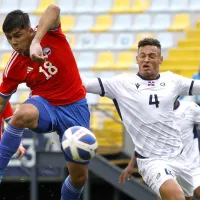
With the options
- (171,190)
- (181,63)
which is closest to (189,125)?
(171,190)

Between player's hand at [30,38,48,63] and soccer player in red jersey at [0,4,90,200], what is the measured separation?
3.0 inches

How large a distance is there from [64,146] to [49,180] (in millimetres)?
6431

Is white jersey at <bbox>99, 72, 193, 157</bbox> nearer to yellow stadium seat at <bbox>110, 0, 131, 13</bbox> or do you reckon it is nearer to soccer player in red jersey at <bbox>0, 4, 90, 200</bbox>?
soccer player in red jersey at <bbox>0, 4, 90, 200</bbox>

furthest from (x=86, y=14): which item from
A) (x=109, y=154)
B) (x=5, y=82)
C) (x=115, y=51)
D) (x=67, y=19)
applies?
(x=5, y=82)

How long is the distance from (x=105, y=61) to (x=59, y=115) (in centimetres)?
883

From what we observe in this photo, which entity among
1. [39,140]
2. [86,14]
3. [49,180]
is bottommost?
[49,180]

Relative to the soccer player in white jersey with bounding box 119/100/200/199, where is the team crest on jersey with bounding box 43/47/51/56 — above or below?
above

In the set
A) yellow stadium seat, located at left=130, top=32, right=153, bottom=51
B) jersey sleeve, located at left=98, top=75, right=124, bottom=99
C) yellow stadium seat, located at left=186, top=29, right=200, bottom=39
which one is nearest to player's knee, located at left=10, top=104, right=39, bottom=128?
jersey sleeve, located at left=98, top=75, right=124, bottom=99

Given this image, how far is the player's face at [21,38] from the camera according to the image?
286 inches

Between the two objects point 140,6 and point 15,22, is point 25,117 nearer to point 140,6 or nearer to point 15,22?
point 15,22

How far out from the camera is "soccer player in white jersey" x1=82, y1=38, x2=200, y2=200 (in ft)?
26.2

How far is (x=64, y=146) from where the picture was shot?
7.16 meters

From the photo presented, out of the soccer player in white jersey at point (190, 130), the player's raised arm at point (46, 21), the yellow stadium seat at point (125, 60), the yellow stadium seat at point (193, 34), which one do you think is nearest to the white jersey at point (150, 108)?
the player's raised arm at point (46, 21)

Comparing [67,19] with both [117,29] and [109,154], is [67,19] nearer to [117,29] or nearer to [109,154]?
[117,29]
